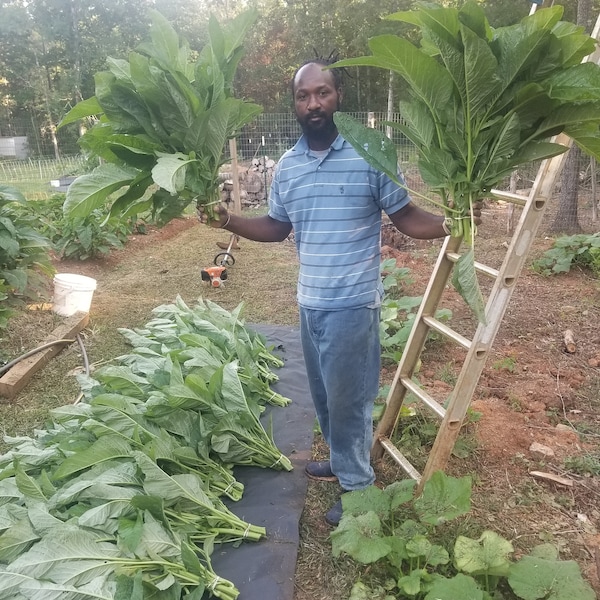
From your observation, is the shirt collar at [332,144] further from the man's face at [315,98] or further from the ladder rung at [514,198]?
the ladder rung at [514,198]

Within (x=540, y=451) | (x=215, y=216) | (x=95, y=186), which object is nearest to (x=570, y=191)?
(x=540, y=451)

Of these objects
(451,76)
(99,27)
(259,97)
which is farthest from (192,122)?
(99,27)

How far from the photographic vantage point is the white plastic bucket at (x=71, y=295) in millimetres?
4891

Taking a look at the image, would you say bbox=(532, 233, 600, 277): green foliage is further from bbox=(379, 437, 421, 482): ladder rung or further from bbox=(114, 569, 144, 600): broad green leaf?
bbox=(114, 569, 144, 600): broad green leaf

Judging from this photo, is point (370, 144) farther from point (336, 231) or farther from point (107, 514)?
point (107, 514)

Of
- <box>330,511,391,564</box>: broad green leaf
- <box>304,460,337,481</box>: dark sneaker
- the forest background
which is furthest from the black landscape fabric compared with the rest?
the forest background

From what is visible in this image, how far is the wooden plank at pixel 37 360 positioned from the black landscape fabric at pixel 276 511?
190 centimetres

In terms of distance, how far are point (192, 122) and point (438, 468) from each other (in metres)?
1.86

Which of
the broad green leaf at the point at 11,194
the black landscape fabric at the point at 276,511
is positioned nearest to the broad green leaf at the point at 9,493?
the black landscape fabric at the point at 276,511

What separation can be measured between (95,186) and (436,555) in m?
1.91

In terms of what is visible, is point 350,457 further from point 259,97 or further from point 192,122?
point 259,97

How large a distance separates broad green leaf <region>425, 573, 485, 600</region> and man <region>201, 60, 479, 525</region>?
71 centimetres

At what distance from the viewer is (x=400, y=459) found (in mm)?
2670

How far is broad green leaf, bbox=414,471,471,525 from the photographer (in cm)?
210
